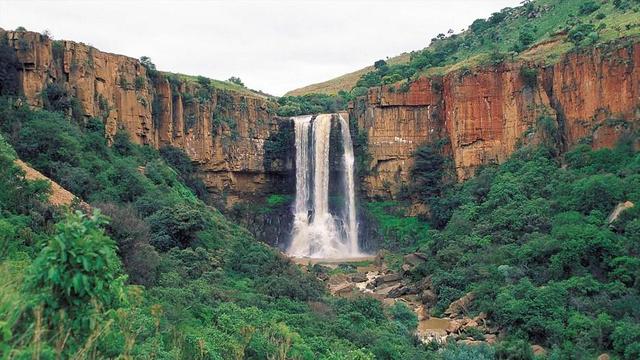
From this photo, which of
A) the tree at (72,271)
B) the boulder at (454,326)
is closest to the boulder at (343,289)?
the boulder at (454,326)

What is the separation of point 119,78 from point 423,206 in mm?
19142

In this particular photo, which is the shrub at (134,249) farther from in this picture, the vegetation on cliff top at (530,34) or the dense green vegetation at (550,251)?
the vegetation on cliff top at (530,34)

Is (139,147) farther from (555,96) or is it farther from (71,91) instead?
(555,96)

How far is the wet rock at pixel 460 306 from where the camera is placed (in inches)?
1009

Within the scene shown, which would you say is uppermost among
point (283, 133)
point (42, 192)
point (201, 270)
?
point (283, 133)

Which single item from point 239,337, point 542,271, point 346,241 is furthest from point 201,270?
point 346,241

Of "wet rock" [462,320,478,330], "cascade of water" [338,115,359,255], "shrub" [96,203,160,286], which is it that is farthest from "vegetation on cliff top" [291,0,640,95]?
"shrub" [96,203,160,286]

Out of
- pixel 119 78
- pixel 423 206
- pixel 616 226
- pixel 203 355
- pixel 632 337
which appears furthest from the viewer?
pixel 423 206

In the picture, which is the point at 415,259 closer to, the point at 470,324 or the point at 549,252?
the point at 549,252

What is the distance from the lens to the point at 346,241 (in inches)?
1698

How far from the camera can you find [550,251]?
84.3 ft

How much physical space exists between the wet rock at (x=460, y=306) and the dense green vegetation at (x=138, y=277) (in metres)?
2.73

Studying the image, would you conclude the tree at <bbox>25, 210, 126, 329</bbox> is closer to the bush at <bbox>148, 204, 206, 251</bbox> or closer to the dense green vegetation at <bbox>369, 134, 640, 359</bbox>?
the dense green vegetation at <bbox>369, 134, 640, 359</bbox>

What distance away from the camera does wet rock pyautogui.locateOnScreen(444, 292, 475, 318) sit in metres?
25.6
